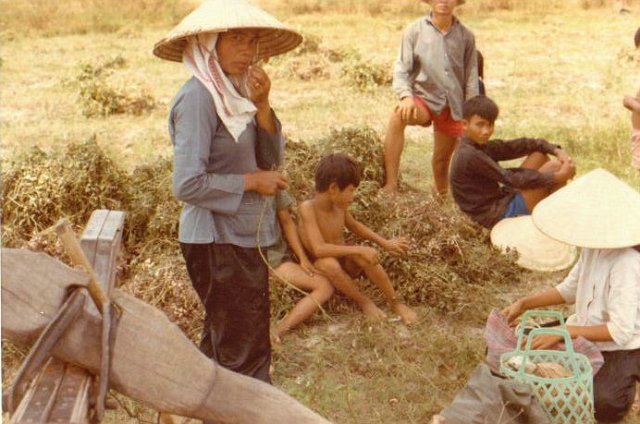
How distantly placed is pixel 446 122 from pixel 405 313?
2323 millimetres

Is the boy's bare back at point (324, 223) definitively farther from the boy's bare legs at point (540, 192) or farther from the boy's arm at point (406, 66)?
the boy's arm at point (406, 66)

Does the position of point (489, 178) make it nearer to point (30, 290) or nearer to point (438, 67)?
point (438, 67)

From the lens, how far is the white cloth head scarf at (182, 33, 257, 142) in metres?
3.27

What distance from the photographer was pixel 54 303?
1.66 m

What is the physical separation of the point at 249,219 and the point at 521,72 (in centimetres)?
954

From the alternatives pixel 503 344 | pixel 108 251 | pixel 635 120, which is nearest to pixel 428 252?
pixel 503 344

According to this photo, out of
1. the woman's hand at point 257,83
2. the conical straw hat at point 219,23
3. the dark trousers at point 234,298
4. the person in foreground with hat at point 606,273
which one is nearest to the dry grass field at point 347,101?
the dark trousers at point 234,298

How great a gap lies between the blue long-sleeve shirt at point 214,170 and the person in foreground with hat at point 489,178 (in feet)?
8.28

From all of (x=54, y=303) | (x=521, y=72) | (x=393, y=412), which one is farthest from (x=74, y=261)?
(x=521, y=72)

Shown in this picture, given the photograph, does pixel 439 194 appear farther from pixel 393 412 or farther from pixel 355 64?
pixel 355 64

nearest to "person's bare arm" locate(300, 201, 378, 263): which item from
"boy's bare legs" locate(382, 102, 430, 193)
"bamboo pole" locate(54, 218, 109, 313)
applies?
"boy's bare legs" locate(382, 102, 430, 193)

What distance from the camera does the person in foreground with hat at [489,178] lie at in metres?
5.84

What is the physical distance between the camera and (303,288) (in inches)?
188

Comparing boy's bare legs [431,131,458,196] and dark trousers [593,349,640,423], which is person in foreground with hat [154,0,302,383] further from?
boy's bare legs [431,131,458,196]
